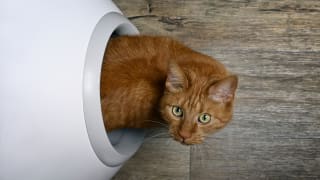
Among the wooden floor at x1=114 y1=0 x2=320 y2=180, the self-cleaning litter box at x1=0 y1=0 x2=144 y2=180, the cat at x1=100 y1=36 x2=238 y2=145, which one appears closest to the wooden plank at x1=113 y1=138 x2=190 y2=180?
the wooden floor at x1=114 y1=0 x2=320 y2=180

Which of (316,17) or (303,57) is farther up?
(316,17)

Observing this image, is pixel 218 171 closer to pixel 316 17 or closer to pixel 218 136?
pixel 218 136

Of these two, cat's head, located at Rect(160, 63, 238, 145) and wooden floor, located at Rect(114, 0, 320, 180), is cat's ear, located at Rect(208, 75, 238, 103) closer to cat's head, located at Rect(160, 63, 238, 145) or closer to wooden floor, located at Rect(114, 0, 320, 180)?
cat's head, located at Rect(160, 63, 238, 145)

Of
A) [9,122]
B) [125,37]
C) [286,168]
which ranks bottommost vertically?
[286,168]

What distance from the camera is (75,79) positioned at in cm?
101

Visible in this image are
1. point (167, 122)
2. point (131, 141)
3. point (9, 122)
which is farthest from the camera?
point (131, 141)

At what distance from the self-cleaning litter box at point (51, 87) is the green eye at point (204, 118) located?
247mm

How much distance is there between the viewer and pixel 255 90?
1377 mm

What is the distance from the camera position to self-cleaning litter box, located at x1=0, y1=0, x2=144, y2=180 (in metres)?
0.95

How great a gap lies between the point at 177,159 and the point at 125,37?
449mm

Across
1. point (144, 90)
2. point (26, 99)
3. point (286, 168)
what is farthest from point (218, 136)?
point (26, 99)

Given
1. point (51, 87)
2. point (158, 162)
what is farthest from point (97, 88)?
point (158, 162)

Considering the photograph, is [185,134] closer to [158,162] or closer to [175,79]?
[175,79]

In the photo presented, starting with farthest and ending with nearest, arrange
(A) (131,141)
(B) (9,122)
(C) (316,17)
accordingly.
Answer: (C) (316,17), (A) (131,141), (B) (9,122)
